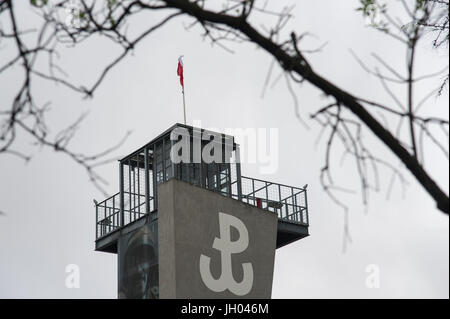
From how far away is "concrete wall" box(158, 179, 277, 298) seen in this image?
64.4 feet

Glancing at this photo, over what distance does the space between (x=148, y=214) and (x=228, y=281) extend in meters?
3.28

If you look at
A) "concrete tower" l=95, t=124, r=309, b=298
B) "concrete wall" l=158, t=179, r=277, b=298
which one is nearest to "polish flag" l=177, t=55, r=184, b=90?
"concrete tower" l=95, t=124, r=309, b=298

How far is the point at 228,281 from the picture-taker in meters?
20.3

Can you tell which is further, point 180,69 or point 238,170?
point 180,69

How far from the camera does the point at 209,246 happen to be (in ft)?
66.4

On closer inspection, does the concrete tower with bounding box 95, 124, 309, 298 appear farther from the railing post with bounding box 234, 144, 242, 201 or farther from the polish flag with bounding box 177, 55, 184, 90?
the polish flag with bounding box 177, 55, 184, 90

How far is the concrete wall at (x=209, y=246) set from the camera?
773 inches

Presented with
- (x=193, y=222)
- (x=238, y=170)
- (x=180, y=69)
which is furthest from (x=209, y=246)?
(x=180, y=69)

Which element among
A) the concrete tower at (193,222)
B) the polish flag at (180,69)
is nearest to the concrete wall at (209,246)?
the concrete tower at (193,222)

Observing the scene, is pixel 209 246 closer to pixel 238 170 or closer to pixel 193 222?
pixel 193 222
